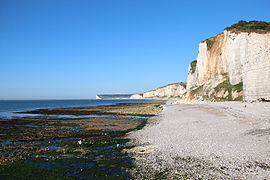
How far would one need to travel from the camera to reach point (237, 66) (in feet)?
137

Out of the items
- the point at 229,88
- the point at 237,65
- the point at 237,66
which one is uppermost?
the point at 237,65

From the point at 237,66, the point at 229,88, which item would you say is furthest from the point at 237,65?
the point at 229,88

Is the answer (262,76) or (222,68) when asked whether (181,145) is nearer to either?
(262,76)

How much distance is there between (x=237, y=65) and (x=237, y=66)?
0.20 meters

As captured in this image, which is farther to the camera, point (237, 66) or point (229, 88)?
point (229, 88)

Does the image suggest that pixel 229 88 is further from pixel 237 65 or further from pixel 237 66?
pixel 237 65

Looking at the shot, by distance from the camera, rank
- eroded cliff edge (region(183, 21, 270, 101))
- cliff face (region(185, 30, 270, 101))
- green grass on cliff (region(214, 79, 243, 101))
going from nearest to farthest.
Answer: cliff face (region(185, 30, 270, 101)), eroded cliff edge (region(183, 21, 270, 101)), green grass on cliff (region(214, 79, 243, 101))

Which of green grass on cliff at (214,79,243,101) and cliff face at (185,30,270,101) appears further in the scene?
green grass on cliff at (214,79,243,101)

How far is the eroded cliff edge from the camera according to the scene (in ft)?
96.9

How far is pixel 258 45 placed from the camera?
3147 cm

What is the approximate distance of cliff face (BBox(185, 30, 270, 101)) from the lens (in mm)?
29406

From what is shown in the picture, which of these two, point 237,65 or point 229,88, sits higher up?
point 237,65

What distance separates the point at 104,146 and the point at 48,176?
4.68m

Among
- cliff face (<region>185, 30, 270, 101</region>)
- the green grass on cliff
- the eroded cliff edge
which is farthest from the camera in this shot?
the green grass on cliff
